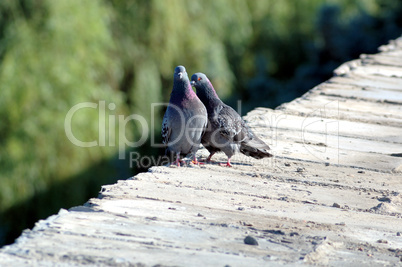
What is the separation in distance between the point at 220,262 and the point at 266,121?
189 cm

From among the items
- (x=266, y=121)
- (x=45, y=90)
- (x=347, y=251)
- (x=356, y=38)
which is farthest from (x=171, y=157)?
(x=356, y=38)

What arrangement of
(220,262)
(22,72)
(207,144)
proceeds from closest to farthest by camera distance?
(220,262), (207,144), (22,72)

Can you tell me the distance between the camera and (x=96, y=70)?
714 centimetres

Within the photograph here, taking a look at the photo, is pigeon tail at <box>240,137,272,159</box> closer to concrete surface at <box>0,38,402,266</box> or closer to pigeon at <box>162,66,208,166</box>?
concrete surface at <box>0,38,402,266</box>

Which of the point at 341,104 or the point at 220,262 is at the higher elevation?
A: the point at 341,104

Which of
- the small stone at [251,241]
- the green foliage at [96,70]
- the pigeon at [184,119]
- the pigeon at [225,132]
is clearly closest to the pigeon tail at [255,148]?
the pigeon at [225,132]

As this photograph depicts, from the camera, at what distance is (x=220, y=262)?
65.4 inches

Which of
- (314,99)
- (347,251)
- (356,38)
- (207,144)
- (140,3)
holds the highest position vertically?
(140,3)

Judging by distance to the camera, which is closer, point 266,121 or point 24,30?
point 266,121

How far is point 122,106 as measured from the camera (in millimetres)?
7527

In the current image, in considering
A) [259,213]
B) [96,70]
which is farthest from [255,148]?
[96,70]

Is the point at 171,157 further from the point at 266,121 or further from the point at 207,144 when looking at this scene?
the point at 266,121

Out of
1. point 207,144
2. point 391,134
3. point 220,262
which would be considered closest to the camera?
point 220,262

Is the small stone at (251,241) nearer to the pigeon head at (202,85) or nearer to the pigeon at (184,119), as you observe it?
the pigeon at (184,119)
